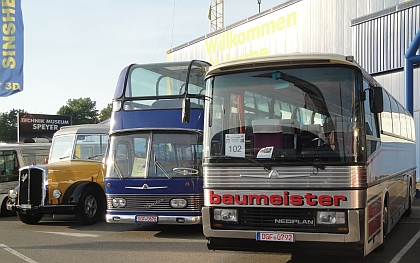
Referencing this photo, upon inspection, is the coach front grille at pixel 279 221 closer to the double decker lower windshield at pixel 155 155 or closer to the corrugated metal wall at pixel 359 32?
the double decker lower windshield at pixel 155 155

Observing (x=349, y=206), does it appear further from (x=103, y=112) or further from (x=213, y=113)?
(x=103, y=112)

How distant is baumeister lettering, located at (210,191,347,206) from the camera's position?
6.21 metres

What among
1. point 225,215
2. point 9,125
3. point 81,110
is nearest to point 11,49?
point 225,215

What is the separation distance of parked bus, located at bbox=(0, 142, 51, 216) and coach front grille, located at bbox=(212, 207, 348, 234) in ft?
34.3

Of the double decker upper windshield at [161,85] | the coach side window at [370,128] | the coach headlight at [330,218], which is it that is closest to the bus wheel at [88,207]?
the double decker upper windshield at [161,85]

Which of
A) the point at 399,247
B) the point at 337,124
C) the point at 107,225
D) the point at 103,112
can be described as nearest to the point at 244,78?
the point at 337,124

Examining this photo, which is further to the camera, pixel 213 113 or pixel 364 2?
pixel 364 2

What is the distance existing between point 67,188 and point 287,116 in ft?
24.7

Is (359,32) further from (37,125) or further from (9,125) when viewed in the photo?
(9,125)

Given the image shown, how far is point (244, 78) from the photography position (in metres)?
6.93

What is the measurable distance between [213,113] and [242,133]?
57 centimetres

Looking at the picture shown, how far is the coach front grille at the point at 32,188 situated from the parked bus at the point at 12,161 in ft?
10.1

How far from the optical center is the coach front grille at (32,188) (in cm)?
1216

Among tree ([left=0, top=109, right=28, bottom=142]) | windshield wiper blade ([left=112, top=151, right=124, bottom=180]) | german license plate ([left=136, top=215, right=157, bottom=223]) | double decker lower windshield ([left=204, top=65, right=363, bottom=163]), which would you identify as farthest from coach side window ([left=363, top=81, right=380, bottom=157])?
tree ([left=0, top=109, right=28, bottom=142])
